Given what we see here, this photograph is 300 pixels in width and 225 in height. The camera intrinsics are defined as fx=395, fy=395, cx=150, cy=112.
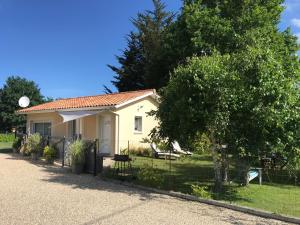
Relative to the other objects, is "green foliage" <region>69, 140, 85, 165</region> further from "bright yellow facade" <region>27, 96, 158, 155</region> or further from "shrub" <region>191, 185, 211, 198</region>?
"shrub" <region>191, 185, 211, 198</region>

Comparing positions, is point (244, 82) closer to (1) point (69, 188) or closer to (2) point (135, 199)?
(2) point (135, 199)

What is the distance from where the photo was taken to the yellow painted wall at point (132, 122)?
72.8 ft

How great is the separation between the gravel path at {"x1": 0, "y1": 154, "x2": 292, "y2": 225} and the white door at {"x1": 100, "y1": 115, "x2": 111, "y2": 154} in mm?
9350

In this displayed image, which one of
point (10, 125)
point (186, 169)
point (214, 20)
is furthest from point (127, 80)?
point (186, 169)

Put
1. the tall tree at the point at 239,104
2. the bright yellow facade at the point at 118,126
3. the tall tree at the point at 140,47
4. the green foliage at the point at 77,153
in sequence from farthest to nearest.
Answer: the tall tree at the point at 140,47, the bright yellow facade at the point at 118,126, the green foliage at the point at 77,153, the tall tree at the point at 239,104

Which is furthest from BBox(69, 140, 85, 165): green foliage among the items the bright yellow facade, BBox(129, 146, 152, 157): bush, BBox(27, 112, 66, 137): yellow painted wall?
BBox(27, 112, 66, 137): yellow painted wall

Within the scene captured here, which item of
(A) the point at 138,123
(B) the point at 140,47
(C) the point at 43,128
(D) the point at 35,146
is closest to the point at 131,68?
(B) the point at 140,47

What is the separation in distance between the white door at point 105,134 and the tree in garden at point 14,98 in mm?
33555

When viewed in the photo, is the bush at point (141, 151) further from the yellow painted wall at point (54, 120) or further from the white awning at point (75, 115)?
the yellow painted wall at point (54, 120)

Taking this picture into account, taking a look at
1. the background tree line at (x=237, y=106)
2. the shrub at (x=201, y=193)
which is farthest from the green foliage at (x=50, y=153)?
the shrub at (x=201, y=193)

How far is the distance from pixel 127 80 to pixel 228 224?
37.9 m

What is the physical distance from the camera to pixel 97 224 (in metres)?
7.70

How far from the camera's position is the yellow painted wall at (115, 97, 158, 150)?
2220 centimetres

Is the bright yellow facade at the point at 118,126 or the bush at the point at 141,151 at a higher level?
the bright yellow facade at the point at 118,126
